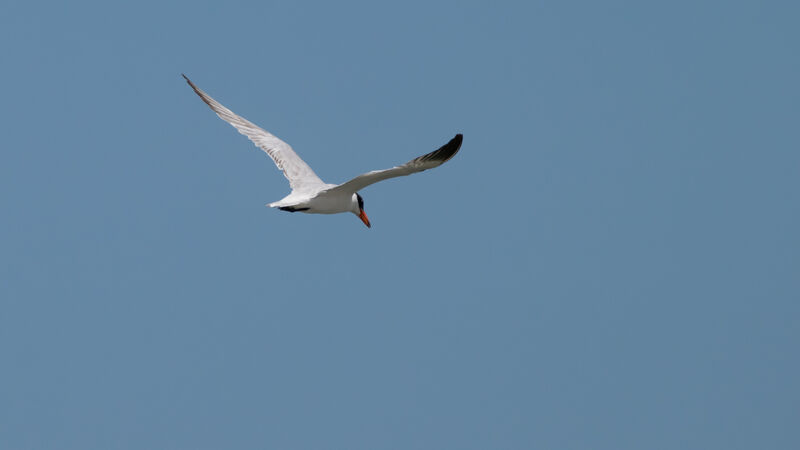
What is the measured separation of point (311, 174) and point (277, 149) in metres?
1.50

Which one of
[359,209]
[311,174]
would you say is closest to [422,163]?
[359,209]

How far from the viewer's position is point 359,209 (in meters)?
21.0

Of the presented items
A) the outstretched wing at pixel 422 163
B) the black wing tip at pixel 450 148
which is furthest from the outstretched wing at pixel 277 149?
the black wing tip at pixel 450 148

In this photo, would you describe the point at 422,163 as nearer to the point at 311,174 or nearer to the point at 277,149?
the point at 311,174

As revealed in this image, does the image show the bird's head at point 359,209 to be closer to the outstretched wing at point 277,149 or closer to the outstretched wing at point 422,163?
the outstretched wing at point 277,149

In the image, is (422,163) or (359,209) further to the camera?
(359,209)

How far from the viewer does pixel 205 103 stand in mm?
23906

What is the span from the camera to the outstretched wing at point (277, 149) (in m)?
21.8

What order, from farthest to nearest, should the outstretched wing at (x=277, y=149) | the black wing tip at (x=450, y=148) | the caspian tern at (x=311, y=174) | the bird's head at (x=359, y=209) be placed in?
the outstretched wing at (x=277, y=149) < the bird's head at (x=359, y=209) < the caspian tern at (x=311, y=174) < the black wing tip at (x=450, y=148)

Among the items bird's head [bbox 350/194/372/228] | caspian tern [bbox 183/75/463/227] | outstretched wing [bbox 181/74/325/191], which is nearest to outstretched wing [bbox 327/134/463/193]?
caspian tern [bbox 183/75/463/227]

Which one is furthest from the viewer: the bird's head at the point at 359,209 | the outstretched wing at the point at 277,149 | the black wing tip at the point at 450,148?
the outstretched wing at the point at 277,149

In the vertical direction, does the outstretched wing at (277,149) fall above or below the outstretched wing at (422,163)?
above

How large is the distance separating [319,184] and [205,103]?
448 cm

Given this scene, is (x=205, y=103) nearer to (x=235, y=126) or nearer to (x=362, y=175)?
(x=235, y=126)
